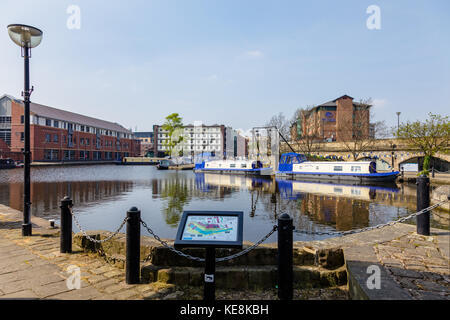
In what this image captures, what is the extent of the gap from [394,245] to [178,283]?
3982 mm

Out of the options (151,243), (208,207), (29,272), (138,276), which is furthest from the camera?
(208,207)

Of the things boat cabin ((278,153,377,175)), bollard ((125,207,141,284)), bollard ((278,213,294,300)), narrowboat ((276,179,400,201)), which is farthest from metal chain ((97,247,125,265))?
boat cabin ((278,153,377,175))

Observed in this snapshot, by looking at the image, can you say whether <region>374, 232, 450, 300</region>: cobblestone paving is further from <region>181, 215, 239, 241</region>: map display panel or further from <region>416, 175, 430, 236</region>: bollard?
<region>181, 215, 239, 241</region>: map display panel

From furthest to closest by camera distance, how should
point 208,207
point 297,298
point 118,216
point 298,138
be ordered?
point 298,138 → point 208,207 → point 118,216 → point 297,298

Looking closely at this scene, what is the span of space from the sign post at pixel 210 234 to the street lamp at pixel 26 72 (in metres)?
5.26

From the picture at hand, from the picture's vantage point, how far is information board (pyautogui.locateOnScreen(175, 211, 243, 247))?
119 inches

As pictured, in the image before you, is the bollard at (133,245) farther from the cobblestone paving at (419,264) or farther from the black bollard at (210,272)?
the cobblestone paving at (419,264)

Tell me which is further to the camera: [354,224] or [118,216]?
[118,216]

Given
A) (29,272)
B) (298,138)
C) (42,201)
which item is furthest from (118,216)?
(298,138)

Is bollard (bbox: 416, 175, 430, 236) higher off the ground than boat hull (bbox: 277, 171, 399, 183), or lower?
higher

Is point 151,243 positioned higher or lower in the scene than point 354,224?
higher

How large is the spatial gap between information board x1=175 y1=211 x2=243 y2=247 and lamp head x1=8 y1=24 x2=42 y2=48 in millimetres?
6308

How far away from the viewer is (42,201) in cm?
1455

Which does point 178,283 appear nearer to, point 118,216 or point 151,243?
point 151,243
